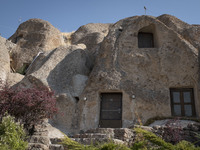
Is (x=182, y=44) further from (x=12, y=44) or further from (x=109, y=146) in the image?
(x=12, y=44)

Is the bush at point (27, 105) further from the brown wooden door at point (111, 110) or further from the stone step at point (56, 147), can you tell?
the brown wooden door at point (111, 110)

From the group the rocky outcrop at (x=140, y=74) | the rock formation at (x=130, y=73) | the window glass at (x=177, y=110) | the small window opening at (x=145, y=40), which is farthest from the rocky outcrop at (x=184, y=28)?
the window glass at (x=177, y=110)

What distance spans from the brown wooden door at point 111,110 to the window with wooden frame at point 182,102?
2.66 meters

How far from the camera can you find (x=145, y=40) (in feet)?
46.5

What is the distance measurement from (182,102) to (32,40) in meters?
14.4

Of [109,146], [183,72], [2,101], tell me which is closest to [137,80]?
[183,72]

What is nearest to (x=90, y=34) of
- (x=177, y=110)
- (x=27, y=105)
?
(x=177, y=110)

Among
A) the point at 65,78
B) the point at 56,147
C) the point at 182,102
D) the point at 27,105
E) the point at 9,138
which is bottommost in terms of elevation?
the point at 56,147

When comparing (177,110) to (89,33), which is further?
(89,33)

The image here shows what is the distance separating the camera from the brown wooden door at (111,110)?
1153 cm

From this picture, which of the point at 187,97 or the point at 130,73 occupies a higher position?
the point at 130,73

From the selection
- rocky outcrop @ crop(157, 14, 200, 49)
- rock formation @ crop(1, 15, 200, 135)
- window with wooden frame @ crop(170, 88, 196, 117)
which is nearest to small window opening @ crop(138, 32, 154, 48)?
rock formation @ crop(1, 15, 200, 135)

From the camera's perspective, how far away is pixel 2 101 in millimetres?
8727

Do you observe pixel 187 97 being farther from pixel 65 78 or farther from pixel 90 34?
pixel 90 34
